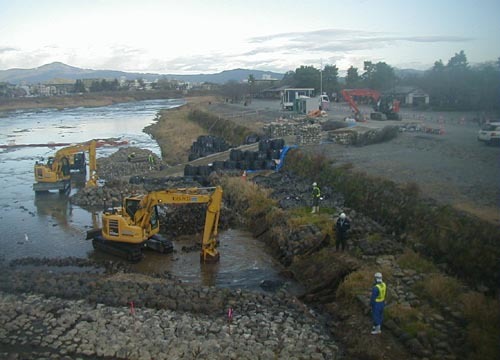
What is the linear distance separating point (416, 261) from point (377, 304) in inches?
130

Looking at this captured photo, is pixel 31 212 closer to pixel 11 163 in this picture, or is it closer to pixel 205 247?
pixel 205 247

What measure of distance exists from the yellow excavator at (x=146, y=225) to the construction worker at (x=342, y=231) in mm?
3724

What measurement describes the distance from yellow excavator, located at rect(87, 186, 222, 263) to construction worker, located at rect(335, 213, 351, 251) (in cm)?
372

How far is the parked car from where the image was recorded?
23.3 metres

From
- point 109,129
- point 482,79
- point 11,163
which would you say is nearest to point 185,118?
point 109,129

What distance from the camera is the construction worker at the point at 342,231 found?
13523mm

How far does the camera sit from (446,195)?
15.1 metres

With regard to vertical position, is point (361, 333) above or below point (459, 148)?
below

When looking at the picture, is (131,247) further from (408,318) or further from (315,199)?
(408,318)

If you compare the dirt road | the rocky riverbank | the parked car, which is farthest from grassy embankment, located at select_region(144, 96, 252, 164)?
the rocky riverbank

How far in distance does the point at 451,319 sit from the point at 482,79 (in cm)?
2698

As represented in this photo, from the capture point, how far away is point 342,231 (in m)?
13.6

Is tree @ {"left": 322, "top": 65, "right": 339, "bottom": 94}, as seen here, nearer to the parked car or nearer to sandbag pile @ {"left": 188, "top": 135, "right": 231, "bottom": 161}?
sandbag pile @ {"left": 188, "top": 135, "right": 231, "bottom": 161}

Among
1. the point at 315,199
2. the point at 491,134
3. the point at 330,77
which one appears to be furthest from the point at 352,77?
the point at 315,199
